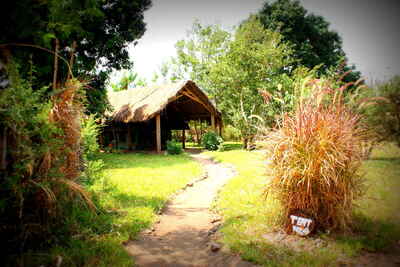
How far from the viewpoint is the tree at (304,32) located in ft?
77.0

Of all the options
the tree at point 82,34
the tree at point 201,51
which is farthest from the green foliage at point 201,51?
the tree at point 82,34

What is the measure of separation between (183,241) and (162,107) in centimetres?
1086

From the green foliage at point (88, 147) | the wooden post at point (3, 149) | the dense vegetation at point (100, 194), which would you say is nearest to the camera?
the wooden post at point (3, 149)

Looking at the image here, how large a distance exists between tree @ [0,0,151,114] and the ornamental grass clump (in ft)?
10.8

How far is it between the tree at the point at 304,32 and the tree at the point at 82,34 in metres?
17.9

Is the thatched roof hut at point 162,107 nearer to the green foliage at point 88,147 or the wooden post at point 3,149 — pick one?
the green foliage at point 88,147

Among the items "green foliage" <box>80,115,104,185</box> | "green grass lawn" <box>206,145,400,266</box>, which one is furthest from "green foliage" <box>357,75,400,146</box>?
"green foliage" <box>80,115,104,185</box>

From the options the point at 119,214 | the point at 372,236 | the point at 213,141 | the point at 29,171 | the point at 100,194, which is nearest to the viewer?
the point at 29,171

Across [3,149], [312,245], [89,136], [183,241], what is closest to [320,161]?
[312,245]

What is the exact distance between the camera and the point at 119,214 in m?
4.35

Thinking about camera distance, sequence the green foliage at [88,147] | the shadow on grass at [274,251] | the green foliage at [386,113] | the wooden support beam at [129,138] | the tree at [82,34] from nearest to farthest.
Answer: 1. the tree at [82,34]
2. the shadow on grass at [274,251]
3. the green foliage at [88,147]
4. the green foliage at [386,113]
5. the wooden support beam at [129,138]

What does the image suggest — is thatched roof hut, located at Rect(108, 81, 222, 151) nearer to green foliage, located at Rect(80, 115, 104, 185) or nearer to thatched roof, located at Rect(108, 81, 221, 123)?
thatched roof, located at Rect(108, 81, 221, 123)

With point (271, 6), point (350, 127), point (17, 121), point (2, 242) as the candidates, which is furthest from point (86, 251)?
point (271, 6)

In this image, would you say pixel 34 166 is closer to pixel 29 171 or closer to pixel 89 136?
pixel 29 171
